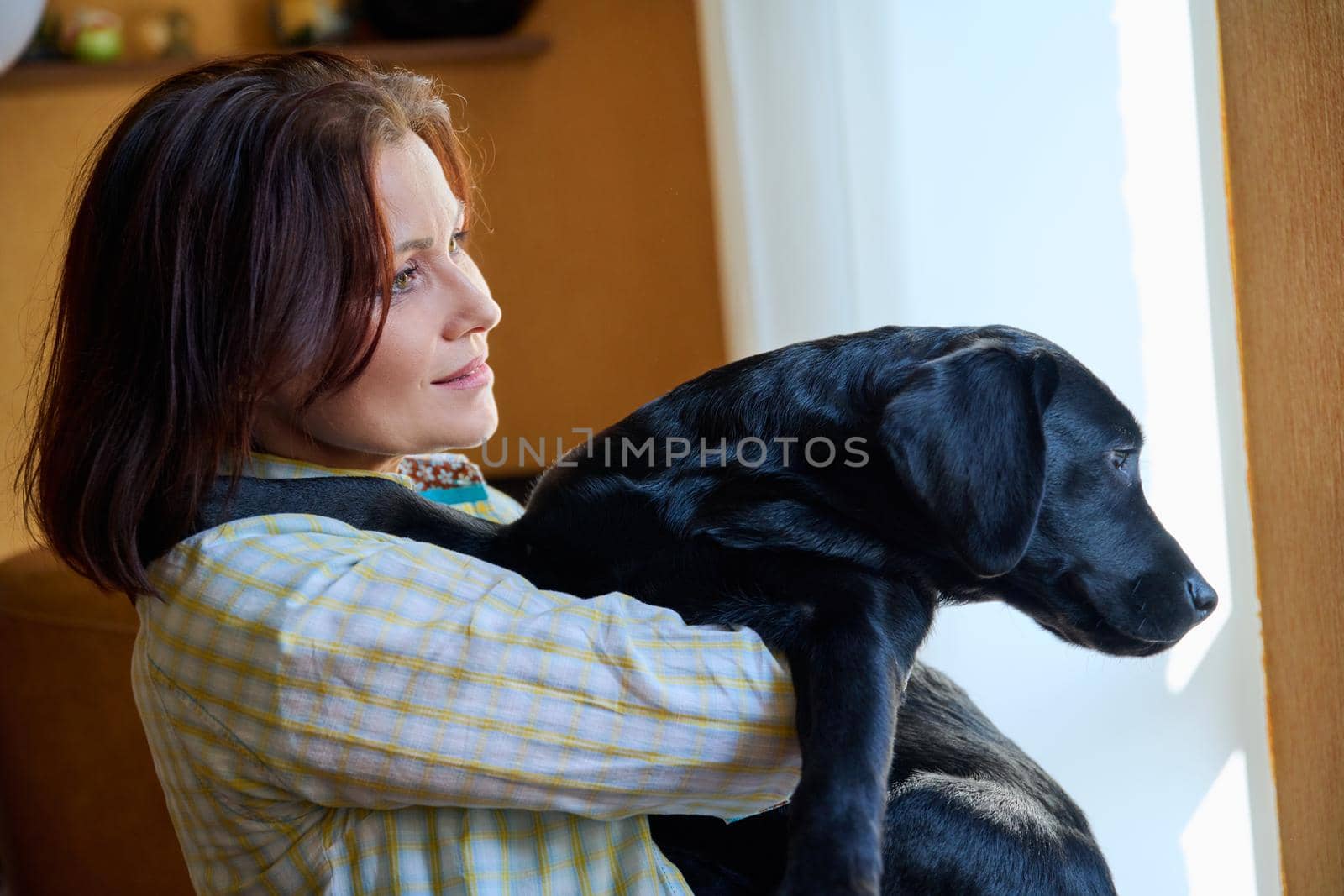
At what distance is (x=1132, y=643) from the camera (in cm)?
94

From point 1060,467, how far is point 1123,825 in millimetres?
905

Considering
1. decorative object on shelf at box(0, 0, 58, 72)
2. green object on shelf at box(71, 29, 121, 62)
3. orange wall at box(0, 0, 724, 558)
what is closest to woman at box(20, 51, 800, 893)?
decorative object on shelf at box(0, 0, 58, 72)

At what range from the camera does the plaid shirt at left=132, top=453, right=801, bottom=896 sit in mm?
801

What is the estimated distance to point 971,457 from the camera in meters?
0.85

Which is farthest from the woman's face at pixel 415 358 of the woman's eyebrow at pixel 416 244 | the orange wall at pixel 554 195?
the orange wall at pixel 554 195

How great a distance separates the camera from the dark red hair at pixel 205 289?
Answer: 0.91 metres

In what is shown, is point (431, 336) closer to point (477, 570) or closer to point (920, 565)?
point (477, 570)

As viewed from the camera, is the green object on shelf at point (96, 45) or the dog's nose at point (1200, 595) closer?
the dog's nose at point (1200, 595)

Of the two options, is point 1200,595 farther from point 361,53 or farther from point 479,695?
point 361,53

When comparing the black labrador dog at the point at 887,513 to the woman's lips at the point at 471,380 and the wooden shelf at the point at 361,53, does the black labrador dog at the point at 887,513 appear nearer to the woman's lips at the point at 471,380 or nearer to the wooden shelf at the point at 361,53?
the woman's lips at the point at 471,380

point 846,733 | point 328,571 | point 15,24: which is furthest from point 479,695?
point 15,24

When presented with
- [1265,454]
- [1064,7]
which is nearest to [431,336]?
[1265,454]

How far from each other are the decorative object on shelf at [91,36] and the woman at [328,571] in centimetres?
228

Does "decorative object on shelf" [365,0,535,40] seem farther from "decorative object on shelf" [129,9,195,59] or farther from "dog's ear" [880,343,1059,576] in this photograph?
"dog's ear" [880,343,1059,576]
